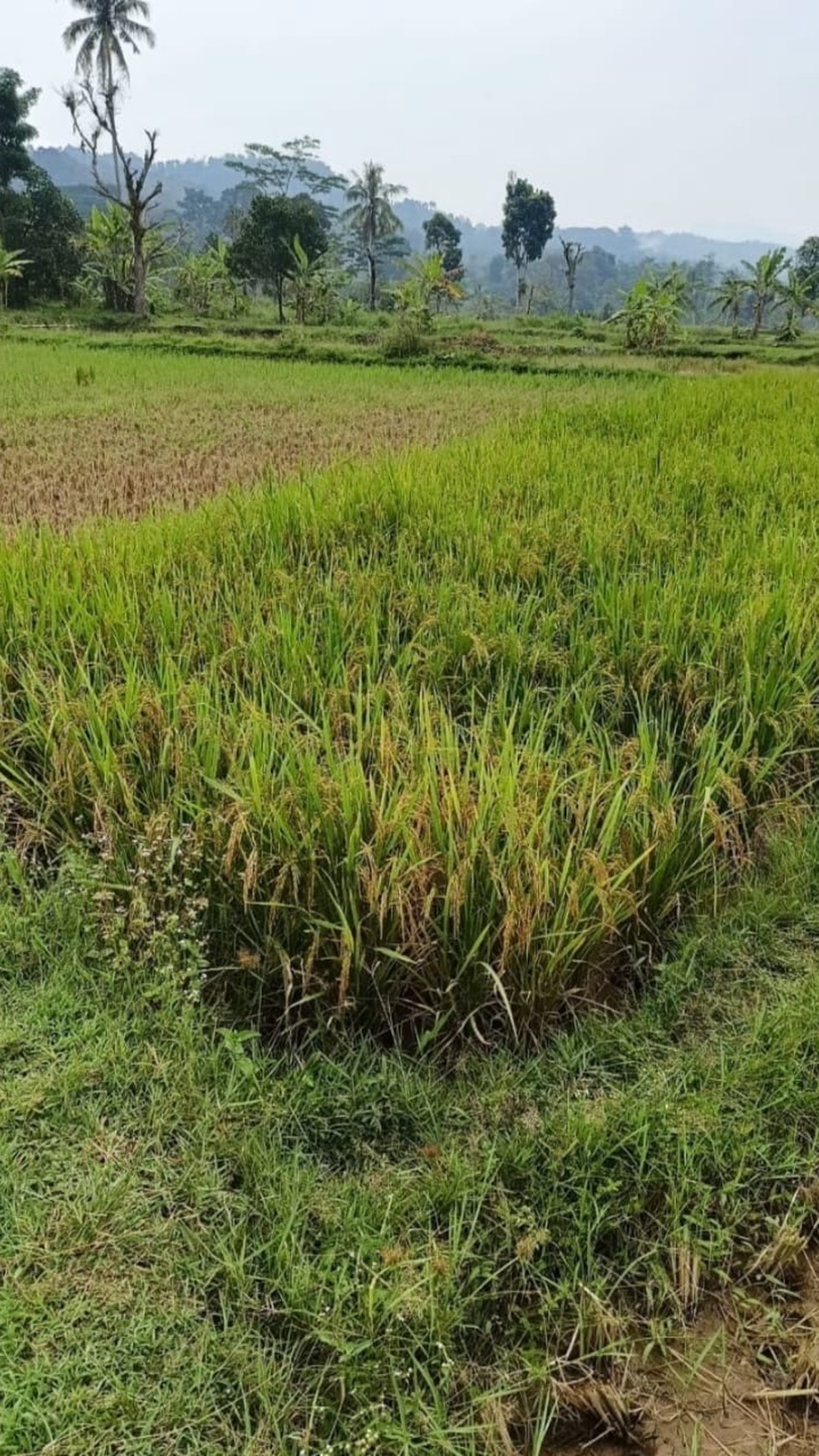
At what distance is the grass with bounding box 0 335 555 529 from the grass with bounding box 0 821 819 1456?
344 centimetres

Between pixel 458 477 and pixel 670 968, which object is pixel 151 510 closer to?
pixel 458 477

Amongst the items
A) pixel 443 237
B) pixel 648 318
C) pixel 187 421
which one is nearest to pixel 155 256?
pixel 648 318

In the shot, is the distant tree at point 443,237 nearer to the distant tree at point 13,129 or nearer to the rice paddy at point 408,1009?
the distant tree at point 13,129

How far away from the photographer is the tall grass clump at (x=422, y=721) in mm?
1686

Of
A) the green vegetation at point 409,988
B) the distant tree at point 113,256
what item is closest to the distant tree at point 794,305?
the distant tree at point 113,256

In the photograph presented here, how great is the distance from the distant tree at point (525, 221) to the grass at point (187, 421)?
1236 inches

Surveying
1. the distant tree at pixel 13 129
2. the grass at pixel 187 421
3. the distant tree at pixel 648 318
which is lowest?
the grass at pixel 187 421

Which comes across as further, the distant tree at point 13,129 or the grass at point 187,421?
the distant tree at point 13,129

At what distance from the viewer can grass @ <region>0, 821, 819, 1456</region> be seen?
107 cm

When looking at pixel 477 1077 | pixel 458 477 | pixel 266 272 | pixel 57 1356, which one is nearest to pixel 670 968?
pixel 477 1077

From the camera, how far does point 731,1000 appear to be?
5.68ft

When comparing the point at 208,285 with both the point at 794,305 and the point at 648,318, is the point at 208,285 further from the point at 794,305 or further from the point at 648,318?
the point at 794,305

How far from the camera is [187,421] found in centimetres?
789

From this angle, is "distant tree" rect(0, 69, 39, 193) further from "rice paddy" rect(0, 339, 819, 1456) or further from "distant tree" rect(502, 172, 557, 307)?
"rice paddy" rect(0, 339, 819, 1456)
